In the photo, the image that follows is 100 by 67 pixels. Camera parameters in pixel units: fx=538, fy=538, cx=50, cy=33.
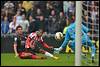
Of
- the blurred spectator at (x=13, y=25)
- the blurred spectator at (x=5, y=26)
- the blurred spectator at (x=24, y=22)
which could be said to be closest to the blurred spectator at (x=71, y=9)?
the blurred spectator at (x=24, y=22)

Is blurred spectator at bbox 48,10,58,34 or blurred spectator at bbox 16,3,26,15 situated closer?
blurred spectator at bbox 48,10,58,34

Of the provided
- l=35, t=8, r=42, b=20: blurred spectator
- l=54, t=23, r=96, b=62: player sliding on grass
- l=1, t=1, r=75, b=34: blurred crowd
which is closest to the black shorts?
l=54, t=23, r=96, b=62: player sliding on grass

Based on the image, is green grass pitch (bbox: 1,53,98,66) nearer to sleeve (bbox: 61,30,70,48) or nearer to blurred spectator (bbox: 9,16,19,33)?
sleeve (bbox: 61,30,70,48)

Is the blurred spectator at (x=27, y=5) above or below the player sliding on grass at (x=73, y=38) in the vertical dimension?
above

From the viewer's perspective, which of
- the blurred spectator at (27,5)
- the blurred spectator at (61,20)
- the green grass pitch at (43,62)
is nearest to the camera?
the green grass pitch at (43,62)

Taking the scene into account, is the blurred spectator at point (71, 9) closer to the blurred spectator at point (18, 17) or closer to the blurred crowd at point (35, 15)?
the blurred crowd at point (35, 15)

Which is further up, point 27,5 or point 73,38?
point 27,5

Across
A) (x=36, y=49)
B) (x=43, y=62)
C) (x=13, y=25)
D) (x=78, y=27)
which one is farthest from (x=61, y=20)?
(x=78, y=27)

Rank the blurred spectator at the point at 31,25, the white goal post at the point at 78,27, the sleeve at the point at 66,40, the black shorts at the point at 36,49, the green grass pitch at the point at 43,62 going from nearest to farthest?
the white goal post at the point at 78,27, the sleeve at the point at 66,40, the black shorts at the point at 36,49, the green grass pitch at the point at 43,62, the blurred spectator at the point at 31,25

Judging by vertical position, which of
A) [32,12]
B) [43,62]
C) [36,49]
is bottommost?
[43,62]

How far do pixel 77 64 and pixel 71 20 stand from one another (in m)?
7.64

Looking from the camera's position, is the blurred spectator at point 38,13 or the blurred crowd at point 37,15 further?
the blurred spectator at point 38,13

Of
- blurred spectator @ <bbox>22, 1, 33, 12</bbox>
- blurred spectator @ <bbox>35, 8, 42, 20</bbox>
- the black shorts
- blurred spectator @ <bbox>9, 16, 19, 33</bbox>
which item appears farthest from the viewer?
blurred spectator @ <bbox>22, 1, 33, 12</bbox>

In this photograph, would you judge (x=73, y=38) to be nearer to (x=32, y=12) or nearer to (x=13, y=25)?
(x=13, y=25)
